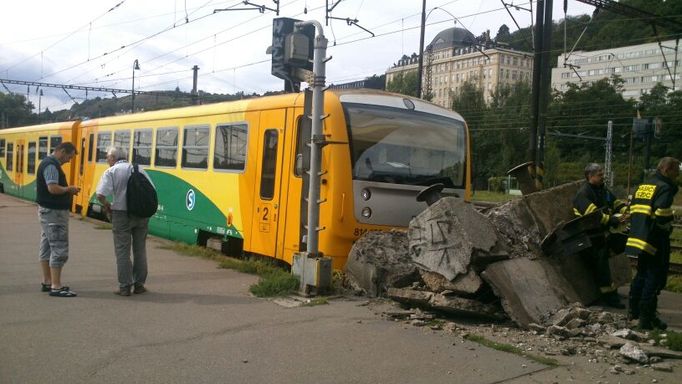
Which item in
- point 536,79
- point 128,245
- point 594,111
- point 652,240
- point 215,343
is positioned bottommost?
point 215,343

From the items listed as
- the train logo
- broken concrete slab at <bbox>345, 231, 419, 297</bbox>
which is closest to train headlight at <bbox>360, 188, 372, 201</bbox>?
broken concrete slab at <bbox>345, 231, 419, 297</bbox>

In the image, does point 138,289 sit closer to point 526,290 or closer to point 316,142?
point 316,142

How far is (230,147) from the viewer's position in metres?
10.6

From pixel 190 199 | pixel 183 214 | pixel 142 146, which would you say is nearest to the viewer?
pixel 190 199

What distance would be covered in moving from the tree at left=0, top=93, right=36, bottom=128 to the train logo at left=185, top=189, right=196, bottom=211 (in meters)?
62.5

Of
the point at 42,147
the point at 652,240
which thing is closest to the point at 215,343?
the point at 652,240

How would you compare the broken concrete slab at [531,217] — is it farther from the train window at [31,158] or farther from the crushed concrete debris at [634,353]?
the train window at [31,158]

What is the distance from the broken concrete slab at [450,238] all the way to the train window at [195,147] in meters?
5.45

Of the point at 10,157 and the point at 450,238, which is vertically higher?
the point at 10,157

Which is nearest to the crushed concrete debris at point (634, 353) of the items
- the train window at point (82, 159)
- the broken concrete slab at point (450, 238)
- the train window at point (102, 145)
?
the broken concrete slab at point (450, 238)

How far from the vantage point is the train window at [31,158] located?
22250 millimetres

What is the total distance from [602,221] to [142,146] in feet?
33.1

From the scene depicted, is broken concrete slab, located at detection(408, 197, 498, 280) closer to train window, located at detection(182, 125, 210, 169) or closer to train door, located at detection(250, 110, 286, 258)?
train door, located at detection(250, 110, 286, 258)

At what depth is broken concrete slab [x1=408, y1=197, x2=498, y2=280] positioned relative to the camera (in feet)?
21.4
